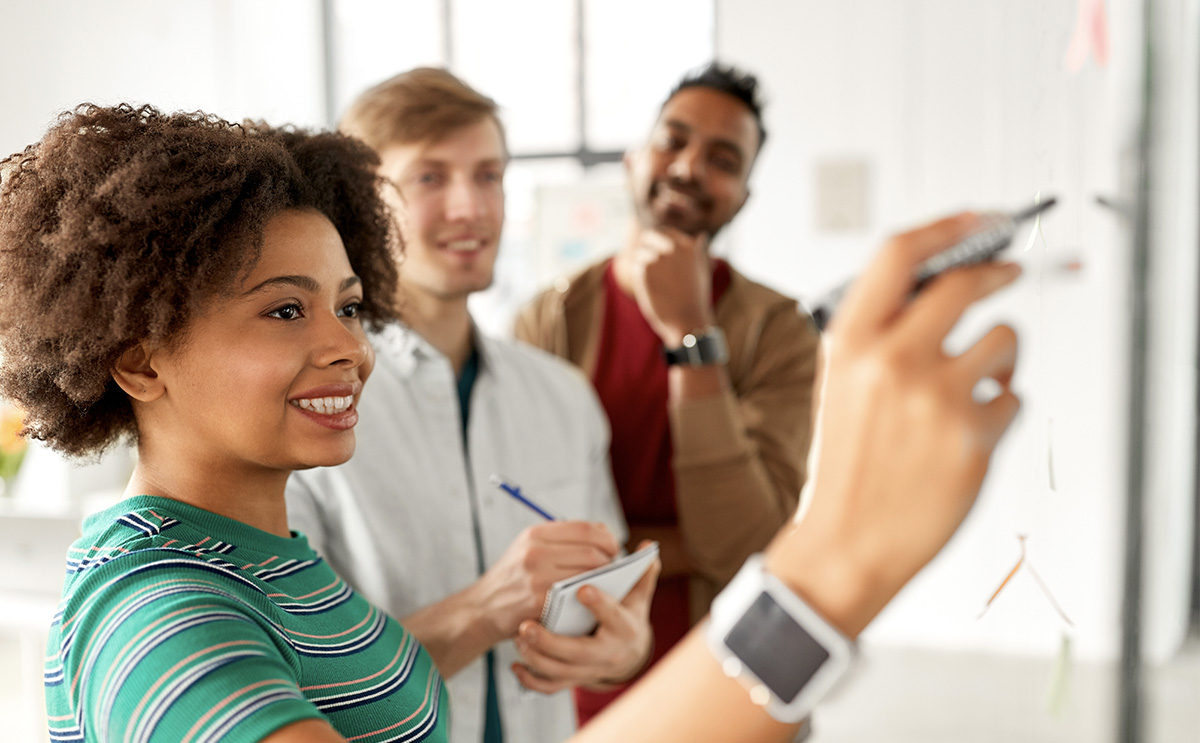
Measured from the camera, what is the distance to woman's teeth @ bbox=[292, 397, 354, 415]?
28.6 inches

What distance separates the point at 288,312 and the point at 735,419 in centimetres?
77

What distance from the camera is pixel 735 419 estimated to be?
1.34 m

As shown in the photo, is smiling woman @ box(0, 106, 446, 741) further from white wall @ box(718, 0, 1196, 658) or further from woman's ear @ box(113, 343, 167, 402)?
white wall @ box(718, 0, 1196, 658)

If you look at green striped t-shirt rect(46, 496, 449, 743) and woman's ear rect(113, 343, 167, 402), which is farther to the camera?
woman's ear rect(113, 343, 167, 402)

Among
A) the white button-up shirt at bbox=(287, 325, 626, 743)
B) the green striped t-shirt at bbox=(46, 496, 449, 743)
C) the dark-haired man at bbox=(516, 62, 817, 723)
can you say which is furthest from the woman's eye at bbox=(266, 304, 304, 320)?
the dark-haired man at bbox=(516, 62, 817, 723)

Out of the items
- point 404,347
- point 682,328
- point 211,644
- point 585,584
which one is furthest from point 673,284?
point 211,644

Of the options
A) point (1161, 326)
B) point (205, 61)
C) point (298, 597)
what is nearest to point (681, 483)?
point (298, 597)

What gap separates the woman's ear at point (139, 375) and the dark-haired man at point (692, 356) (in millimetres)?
784

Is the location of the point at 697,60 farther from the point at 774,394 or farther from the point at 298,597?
the point at 298,597

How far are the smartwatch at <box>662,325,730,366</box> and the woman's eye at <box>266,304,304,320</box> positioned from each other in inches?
28.6

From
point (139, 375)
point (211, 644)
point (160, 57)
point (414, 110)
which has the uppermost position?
point (160, 57)

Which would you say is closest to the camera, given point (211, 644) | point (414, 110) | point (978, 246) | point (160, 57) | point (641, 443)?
point (978, 246)

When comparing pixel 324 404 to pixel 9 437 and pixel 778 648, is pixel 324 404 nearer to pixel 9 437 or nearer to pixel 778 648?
pixel 778 648

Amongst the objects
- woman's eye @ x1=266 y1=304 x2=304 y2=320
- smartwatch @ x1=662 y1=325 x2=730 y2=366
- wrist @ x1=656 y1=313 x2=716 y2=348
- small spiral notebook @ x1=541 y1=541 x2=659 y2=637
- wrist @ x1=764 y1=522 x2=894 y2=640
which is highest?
woman's eye @ x1=266 y1=304 x2=304 y2=320
